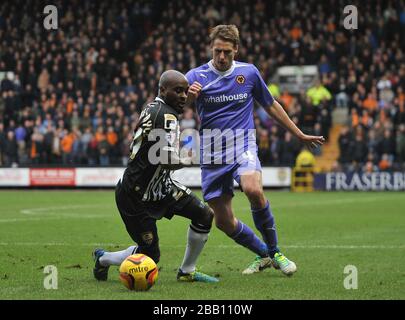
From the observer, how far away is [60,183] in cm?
2916

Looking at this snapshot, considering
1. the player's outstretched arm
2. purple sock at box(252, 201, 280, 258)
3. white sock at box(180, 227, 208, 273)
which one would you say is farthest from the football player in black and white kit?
the player's outstretched arm

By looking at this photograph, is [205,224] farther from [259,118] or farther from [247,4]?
[247,4]

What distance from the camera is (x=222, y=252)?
1113 cm

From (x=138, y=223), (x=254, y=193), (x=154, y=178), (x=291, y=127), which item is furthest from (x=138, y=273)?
(x=291, y=127)

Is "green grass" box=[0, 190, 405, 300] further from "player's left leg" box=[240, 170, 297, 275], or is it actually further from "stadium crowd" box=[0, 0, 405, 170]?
"stadium crowd" box=[0, 0, 405, 170]

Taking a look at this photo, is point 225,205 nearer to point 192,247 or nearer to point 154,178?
point 192,247

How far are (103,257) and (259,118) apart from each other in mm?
21830

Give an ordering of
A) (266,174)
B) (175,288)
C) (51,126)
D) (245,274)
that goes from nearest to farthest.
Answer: (175,288), (245,274), (266,174), (51,126)

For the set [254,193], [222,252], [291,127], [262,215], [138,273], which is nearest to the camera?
[138,273]

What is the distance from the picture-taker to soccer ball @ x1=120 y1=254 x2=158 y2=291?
7.64 m

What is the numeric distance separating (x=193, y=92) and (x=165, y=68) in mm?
23576

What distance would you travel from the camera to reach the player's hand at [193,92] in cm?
887
